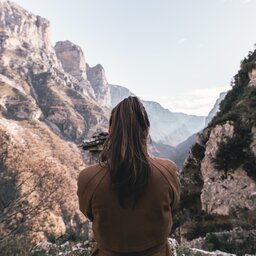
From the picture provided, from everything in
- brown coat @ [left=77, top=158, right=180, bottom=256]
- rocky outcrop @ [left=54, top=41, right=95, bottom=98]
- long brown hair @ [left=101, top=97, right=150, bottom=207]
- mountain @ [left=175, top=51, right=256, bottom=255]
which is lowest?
mountain @ [left=175, top=51, right=256, bottom=255]

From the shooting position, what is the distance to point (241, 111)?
51.5 feet

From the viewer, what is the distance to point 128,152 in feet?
5.07

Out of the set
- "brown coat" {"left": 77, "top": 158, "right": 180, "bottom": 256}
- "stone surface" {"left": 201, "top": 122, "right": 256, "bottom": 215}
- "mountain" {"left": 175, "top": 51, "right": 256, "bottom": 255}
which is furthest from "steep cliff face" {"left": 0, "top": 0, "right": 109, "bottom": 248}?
"brown coat" {"left": 77, "top": 158, "right": 180, "bottom": 256}

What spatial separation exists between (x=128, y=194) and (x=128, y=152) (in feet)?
0.68

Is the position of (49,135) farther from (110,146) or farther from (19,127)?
(110,146)

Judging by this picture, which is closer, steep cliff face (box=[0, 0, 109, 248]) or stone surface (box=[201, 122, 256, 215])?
stone surface (box=[201, 122, 256, 215])

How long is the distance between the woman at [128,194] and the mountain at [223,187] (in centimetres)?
857

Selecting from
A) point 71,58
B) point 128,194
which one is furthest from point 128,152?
point 71,58

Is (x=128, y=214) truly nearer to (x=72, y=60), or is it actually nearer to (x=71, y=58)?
(x=72, y=60)

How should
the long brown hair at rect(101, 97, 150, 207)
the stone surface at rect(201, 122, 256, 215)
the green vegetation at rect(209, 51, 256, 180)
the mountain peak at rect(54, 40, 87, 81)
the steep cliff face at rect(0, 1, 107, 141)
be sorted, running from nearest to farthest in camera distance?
1. the long brown hair at rect(101, 97, 150, 207)
2. the stone surface at rect(201, 122, 256, 215)
3. the green vegetation at rect(209, 51, 256, 180)
4. the steep cliff face at rect(0, 1, 107, 141)
5. the mountain peak at rect(54, 40, 87, 81)

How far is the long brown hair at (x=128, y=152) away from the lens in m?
1.52

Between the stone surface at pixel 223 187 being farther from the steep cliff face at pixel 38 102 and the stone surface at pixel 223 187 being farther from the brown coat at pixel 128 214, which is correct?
the steep cliff face at pixel 38 102

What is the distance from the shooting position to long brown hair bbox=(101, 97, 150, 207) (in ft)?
4.99

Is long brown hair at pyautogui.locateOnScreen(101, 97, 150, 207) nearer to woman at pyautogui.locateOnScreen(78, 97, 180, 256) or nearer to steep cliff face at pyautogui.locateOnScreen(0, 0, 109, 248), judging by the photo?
woman at pyautogui.locateOnScreen(78, 97, 180, 256)
